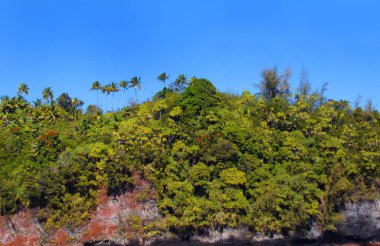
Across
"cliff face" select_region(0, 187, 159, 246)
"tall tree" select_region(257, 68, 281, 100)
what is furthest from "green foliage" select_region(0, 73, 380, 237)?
"tall tree" select_region(257, 68, 281, 100)

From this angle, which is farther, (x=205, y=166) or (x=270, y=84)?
(x=270, y=84)

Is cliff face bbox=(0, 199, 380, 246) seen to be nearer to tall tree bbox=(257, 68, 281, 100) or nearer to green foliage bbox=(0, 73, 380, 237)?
green foliage bbox=(0, 73, 380, 237)

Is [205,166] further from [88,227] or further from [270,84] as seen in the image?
[270,84]

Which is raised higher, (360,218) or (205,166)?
(205,166)

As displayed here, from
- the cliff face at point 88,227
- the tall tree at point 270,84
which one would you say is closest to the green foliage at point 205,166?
the cliff face at point 88,227

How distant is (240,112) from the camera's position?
35.2 metres

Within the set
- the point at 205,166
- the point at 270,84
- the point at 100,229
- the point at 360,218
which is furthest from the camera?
the point at 270,84

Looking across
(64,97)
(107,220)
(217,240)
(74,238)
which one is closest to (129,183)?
(107,220)

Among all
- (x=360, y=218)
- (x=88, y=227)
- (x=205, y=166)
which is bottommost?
(x=360, y=218)

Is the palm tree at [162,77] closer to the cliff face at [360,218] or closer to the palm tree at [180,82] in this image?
the palm tree at [180,82]

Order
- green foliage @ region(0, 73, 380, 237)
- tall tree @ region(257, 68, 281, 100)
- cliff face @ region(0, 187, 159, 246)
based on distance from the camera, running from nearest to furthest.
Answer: cliff face @ region(0, 187, 159, 246), green foliage @ region(0, 73, 380, 237), tall tree @ region(257, 68, 281, 100)

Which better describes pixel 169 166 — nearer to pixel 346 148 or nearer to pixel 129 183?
pixel 129 183

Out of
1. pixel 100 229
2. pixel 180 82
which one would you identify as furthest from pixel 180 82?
pixel 100 229

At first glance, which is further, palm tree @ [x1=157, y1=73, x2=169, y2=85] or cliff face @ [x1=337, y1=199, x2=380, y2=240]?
palm tree @ [x1=157, y1=73, x2=169, y2=85]
